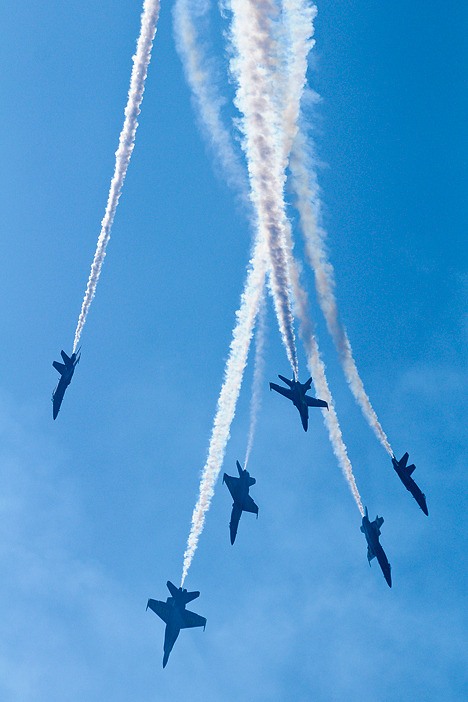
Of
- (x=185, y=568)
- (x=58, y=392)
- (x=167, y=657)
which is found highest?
(x=58, y=392)

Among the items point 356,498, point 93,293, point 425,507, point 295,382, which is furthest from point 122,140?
point 425,507

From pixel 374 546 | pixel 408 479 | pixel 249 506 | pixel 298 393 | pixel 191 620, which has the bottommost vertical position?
pixel 191 620

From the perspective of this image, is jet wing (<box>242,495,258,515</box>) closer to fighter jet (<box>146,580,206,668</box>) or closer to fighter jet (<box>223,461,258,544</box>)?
fighter jet (<box>223,461,258,544</box>)

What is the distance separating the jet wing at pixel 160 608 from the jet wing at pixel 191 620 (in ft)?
2.90

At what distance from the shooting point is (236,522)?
3122 centimetres

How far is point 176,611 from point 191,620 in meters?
0.96

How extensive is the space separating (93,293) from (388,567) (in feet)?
61.0

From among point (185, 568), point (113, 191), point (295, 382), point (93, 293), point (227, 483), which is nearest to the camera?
point (113, 191)

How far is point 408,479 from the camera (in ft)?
98.1

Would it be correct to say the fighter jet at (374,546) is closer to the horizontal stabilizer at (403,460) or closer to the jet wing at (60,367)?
the horizontal stabilizer at (403,460)

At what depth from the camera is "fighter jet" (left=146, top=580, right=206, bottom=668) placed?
30.8 metres

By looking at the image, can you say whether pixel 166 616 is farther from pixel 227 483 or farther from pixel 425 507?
pixel 425 507

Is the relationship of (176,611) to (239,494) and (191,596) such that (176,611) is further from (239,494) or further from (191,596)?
(239,494)

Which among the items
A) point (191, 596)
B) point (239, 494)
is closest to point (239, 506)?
point (239, 494)
